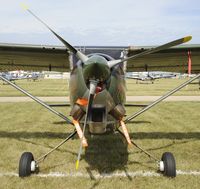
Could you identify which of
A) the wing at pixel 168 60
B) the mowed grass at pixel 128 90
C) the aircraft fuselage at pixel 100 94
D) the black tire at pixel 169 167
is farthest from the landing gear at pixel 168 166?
the mowed grass at pixel 128 90

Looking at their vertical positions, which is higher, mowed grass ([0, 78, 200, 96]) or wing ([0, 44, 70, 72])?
wing ([0, 44, 70, 72])

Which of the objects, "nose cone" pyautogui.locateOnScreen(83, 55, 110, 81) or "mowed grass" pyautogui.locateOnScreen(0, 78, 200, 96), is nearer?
"nose cone" pyautogui.locateOnScreen(83, 55, 110, 81)

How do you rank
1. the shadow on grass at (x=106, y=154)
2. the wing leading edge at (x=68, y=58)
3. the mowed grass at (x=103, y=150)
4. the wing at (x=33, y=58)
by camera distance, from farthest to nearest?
1. the wing at (x=33, y=58)
2. the wing leading edge at (x=68, y=58)
3. the shadow on grass at (x=106, y=154)
4. the mowed grass at (x=103, y=150)

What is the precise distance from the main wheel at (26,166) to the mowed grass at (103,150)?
0.12 meters

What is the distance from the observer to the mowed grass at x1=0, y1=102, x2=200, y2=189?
529 centimetres

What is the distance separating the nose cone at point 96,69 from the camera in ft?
14.8

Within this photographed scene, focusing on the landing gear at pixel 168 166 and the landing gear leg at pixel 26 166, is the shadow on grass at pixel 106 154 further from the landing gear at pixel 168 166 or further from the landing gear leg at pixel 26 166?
the landing gear leg at pixel 26 166

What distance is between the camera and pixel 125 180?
539 centimetres

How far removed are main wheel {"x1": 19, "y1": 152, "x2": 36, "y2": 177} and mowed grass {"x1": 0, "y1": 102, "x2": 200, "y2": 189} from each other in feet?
0.39

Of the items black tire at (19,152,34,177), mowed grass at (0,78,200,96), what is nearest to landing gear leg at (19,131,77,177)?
black tire at (19,152,34,177)

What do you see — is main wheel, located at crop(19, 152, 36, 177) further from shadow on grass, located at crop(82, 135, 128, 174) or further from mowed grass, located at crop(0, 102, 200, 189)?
shadow on grass, located at crop(82, 135, 128, 174)

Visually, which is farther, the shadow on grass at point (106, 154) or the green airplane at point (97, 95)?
the shadow on grass at point (106, 154)

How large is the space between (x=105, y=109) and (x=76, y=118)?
56 centimetres

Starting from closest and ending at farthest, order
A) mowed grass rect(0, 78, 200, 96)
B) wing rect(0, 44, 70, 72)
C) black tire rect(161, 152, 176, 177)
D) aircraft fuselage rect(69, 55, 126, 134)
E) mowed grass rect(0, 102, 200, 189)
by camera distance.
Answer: aircraft fuselage rect(69, 55, 126, 134), mowed grass rect(0, 102, 200, 189), black tire rect(161, 152, 176, 177), wing rect(0, 44, 70, 72), mowed grass rect(0, 78, 200, 96)
